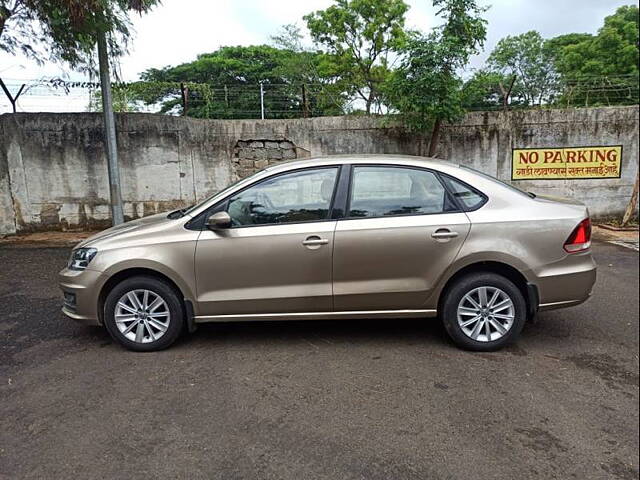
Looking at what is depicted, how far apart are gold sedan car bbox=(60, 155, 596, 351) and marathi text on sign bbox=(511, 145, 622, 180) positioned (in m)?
6.39

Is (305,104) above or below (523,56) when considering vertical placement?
below

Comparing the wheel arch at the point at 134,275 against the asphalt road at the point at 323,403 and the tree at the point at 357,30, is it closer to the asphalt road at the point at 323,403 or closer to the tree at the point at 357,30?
the asphalt road at the point at 323,403

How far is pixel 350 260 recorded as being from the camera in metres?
3.68

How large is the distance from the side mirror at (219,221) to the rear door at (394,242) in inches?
35.0

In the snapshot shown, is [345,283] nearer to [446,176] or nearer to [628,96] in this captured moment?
[446,176]

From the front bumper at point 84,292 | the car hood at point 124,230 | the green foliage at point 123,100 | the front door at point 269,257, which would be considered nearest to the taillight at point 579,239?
the front door at point 269,257

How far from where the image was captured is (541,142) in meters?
9.66

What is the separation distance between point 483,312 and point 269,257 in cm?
178

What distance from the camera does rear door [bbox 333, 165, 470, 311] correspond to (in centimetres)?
366

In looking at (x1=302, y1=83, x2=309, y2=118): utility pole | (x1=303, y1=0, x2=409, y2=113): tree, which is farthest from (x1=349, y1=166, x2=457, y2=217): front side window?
(x1=303, y1=0, x2=409, y2=113): tree

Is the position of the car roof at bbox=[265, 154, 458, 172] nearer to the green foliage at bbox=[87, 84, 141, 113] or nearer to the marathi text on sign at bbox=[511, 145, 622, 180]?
the marathi text on sign at bbox=[511, 145, 622, 180]

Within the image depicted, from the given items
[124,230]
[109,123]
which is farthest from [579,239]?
[109,123]

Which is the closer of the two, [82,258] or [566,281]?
[566,281]

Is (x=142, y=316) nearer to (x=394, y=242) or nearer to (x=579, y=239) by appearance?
(x=394, y=242)
